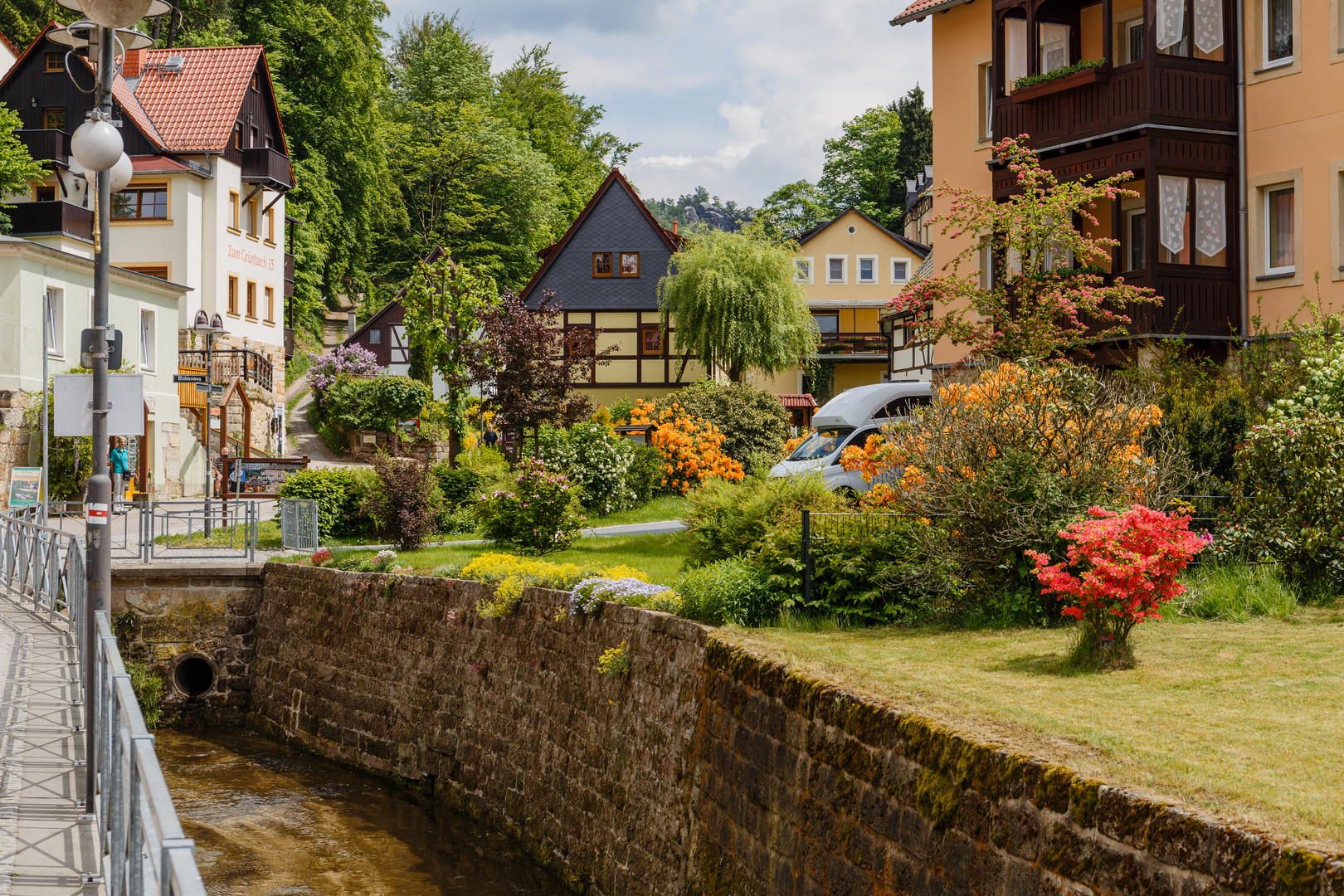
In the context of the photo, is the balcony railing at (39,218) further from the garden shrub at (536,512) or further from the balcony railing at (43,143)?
the garden shrub at (536,512)

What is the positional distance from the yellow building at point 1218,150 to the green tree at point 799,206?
5360cm

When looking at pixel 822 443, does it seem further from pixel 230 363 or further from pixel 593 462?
pixel 230 363

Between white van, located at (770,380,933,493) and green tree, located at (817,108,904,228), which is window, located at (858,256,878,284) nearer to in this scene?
green tree, located at (817,108,904,228)

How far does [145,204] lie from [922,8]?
25959 mm

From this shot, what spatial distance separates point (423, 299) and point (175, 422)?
8.96 meters

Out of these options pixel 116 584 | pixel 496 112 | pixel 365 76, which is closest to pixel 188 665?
pixel 116 584

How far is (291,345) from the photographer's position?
51.5 meters

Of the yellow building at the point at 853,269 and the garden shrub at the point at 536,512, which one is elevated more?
the yellow building at the point at 853,269

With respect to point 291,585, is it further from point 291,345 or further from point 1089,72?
point 291,345

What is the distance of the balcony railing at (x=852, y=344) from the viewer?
54.6 meters

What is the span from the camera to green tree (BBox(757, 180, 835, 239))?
7688 cm

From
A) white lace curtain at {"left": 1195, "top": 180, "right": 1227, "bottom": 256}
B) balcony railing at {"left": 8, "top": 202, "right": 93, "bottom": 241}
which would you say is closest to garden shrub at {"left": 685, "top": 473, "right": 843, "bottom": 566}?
white lace curtain at {"left": 1195, "top": 180, "right": 1227, "bottom": 256}

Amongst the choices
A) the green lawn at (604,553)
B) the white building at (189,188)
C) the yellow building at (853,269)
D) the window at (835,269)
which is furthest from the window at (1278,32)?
the window at (835,269)

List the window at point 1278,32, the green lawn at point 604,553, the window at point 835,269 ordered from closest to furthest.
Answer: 1. the green lawn at point 604,553
2. the window at point 1278,32
3. the window at point 835,269
